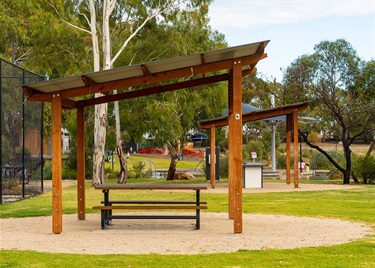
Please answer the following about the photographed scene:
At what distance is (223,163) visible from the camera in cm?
3123

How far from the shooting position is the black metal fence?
1747 cm

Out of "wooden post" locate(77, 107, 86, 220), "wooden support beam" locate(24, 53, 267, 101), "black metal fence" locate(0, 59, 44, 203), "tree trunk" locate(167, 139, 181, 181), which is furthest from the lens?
"tree trunk" locate(167, 139, 181, 181)

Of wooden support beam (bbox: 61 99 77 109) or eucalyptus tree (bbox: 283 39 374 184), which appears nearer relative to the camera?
wooden support beam (bbox: 61 99 77 109)

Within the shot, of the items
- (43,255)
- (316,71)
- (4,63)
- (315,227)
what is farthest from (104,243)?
(316,71)

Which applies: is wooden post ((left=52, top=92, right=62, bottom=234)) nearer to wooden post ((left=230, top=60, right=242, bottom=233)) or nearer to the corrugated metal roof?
the corrugated metal roof

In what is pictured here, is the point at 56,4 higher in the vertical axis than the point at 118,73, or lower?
higher

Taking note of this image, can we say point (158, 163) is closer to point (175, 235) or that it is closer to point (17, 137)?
point (17, 137)

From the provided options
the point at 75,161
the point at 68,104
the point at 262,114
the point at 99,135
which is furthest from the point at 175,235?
the point at 75,161

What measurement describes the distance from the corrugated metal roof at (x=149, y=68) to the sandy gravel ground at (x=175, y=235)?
→ 2446 mm

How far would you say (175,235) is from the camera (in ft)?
36.1

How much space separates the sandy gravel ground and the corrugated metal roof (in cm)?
245

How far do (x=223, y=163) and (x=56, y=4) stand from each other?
10.6 meters

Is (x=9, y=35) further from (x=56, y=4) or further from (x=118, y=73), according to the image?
(x=118, y=73)

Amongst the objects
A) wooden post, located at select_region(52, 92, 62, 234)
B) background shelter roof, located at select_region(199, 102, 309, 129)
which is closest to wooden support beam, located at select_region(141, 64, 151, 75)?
wooden post, located at select_region(52, 92, 62, 234)
